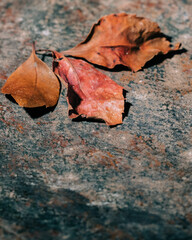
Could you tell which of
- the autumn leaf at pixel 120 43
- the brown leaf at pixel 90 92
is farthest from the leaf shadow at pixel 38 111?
the autumn leaf at pixel 120 43

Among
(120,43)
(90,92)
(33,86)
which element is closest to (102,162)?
(90,92)

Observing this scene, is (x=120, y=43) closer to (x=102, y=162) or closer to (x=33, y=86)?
(x=33, y=86)

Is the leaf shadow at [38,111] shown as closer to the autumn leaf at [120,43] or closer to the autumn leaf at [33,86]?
the autumn leaf at [33,86]

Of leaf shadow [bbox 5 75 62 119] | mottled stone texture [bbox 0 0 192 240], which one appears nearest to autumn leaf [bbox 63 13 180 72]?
mottled stone texture [bbox 0 0 192 240]

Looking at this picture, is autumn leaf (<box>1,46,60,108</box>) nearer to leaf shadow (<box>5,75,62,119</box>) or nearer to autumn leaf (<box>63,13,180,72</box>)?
leaf shadow (<box>5,75,62,119</box>)

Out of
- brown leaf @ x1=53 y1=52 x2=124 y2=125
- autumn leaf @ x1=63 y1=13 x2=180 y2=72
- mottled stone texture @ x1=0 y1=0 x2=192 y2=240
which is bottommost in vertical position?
mottled stone texture @ x1=0 y1=0 x2=192 y2=240

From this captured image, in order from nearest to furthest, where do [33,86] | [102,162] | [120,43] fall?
[102,162], [33,86], [120,43]

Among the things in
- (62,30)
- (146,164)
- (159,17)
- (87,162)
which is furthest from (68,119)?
(159,17)
